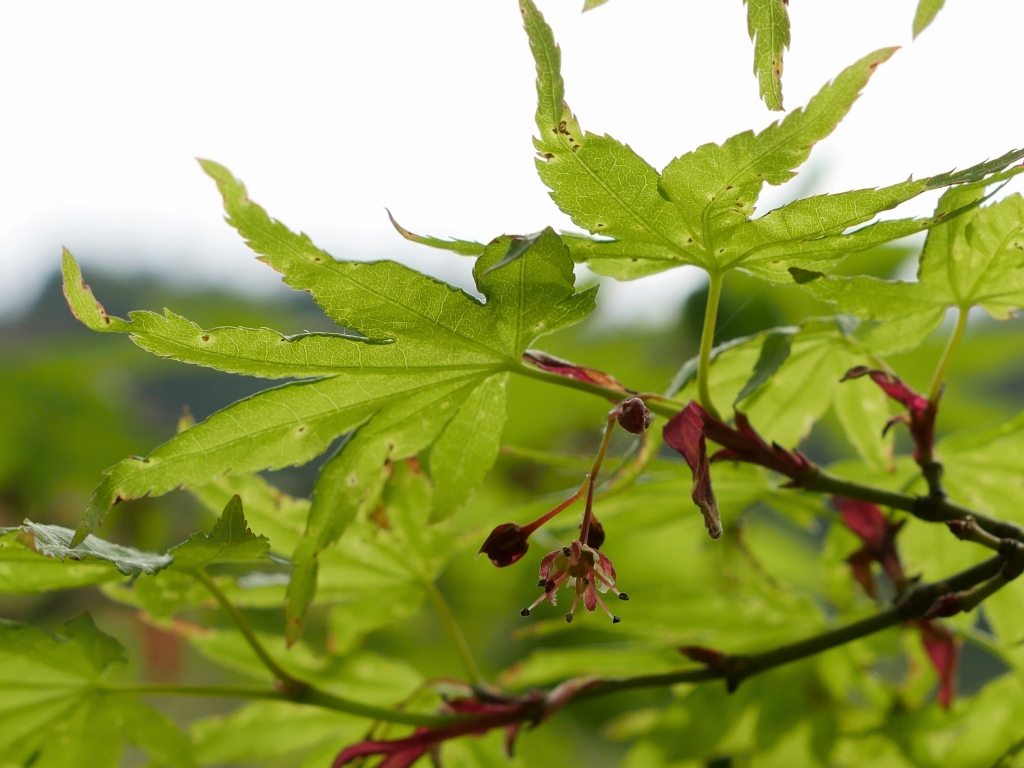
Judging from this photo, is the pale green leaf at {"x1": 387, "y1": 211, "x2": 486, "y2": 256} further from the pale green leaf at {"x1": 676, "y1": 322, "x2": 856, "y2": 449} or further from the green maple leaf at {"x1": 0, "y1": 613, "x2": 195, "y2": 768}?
the green maple leaf at {"x1": 0, "y1": 613, "x2": 195, "y2": 768}

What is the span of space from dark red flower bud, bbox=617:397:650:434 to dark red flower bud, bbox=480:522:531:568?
11cm

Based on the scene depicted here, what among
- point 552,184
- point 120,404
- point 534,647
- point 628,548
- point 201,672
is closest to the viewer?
point 552,184

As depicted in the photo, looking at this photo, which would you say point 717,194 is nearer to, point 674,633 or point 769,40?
point 769,40

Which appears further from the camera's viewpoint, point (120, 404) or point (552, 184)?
point (120, 404)

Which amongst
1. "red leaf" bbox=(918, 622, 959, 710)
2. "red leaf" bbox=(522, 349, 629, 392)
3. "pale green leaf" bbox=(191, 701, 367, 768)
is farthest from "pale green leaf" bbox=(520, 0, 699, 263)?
"pale green leaf" bbox=(191, 701, 367, 768)

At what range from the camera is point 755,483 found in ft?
3.43

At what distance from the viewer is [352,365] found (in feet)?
2.32

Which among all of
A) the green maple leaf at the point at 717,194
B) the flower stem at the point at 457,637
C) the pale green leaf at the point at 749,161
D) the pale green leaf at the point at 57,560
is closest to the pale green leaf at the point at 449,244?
the green maple leaf at the point at 717,194

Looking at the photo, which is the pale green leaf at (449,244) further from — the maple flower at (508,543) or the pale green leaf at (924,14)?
the pale green leaf at (924,14)

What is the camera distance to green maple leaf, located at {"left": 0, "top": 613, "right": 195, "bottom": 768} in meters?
0.86

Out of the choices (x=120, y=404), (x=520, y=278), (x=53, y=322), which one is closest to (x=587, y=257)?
(x=520, y=278)

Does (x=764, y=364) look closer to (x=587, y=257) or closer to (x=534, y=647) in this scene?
(x=587, y=257)

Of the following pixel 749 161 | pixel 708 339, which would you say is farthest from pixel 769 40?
pixel 708 339

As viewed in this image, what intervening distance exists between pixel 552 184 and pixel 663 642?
658 millimetres
